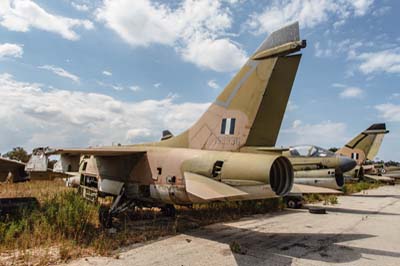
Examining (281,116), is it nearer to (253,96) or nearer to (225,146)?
(253,96)

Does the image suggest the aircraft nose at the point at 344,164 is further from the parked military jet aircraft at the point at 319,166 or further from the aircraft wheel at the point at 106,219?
the aircraft wheel at the point at 106,219

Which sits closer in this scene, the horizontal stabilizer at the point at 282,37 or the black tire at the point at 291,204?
the horizontal stabilizer at the point at 282,37

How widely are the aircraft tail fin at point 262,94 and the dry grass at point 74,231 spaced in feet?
9.76

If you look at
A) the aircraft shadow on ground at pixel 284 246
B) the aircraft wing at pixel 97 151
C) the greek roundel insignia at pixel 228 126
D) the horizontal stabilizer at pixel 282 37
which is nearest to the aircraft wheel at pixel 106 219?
the aircraft wing at pixel 97 151

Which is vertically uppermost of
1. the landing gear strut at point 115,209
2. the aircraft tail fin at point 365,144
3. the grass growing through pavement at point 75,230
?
the aircraft tail fin at point 365,144

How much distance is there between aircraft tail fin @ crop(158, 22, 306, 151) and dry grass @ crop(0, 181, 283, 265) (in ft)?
9.76

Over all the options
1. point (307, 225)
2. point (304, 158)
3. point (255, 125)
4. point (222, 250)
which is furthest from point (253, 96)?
point (304, 158)

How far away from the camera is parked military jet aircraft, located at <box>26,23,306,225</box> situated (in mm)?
5695

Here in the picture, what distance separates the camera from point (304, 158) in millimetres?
14664

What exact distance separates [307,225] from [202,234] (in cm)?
365

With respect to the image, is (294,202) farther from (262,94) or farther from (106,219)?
(106,219)

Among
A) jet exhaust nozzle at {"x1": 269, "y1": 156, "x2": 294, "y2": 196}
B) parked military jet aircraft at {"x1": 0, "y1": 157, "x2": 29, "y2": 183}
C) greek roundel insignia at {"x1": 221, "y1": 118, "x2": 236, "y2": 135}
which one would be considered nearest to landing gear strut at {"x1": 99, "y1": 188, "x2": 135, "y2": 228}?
parked military jet aircraft at {"x1": 0, "y1": 157, "x2": 29, "y2": 183}

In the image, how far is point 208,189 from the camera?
18.2 ft

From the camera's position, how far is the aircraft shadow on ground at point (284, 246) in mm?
5441
